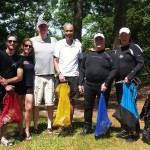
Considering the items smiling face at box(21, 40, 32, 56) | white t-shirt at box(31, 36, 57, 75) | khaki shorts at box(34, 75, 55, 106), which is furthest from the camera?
khaki shorts at box(34, 75, 55, 106)

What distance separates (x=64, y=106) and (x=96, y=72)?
956 mm

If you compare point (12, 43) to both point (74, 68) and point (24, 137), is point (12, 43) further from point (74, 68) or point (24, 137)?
point (24, 137)

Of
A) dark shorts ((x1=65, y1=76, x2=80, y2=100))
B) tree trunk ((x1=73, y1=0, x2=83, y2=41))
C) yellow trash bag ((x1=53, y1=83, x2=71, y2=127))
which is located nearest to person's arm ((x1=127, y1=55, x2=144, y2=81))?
dark shorts ((x1=65, y1=76, x2=80, y2=100))

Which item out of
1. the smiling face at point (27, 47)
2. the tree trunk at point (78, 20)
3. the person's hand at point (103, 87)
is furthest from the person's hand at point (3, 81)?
the tree trunk at point (78, 20)

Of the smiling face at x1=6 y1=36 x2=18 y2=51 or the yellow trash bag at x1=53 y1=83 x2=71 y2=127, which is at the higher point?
the smiling face at x1=6 y1=36 x2=18 y2=51

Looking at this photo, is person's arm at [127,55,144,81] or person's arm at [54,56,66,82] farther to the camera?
person's arm at [54,56,66,82]

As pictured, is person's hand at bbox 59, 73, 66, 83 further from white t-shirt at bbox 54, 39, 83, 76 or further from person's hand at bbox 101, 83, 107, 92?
person's hand at bbox 101, 83, 107, 92

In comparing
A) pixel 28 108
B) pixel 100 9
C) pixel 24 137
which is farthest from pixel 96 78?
pixel 100 9

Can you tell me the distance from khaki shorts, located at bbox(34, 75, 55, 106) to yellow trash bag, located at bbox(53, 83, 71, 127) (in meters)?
0.22

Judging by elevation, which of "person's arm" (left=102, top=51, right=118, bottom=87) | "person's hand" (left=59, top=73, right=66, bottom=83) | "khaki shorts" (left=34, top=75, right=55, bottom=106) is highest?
"person's arm" (left=102, top=51, right=118, bottom=87)

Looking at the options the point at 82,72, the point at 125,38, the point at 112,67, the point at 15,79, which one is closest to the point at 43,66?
the point at 15,79

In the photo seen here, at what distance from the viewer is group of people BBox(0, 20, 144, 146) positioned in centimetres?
572

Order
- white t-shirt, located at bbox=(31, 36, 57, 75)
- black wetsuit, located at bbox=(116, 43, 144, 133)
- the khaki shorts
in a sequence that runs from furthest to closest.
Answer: the khaki shorts, white t-shirt, located at bbox=(31, 36, 57, 75), black wetsuit, located at bbox=(116, 43, 144, 133)

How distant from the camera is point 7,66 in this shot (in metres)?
5.66
